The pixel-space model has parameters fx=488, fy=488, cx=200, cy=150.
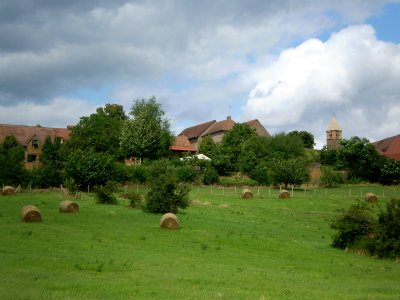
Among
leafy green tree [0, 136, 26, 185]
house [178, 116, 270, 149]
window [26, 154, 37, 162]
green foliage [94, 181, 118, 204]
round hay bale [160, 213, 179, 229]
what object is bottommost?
round hay bale [160, 213, 179, 229]

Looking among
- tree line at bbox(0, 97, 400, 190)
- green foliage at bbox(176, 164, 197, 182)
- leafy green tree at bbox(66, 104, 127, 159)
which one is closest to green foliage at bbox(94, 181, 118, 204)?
tree line at bbox(0, 97, 400, 190)

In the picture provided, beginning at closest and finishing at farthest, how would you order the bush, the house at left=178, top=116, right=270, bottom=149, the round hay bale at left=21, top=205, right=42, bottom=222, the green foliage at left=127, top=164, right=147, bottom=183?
1. the round hay bale at left=21, top=205, right=42, bottom=222
2. the green foliage at left=127, top=164, right=147, bottom=183
3. the bush
4. the house at left=178, top=116, right=270, bottom=149

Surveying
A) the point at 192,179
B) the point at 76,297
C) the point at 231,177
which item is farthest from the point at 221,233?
the point at 231,177

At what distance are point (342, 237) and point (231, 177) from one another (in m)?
61.1

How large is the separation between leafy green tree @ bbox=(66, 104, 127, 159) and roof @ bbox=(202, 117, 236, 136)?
32.5 metres

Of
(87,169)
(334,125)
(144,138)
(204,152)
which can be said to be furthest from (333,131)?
(87,169)

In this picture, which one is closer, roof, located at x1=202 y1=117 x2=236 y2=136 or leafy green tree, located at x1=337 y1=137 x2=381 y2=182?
leafy green tree, located at x1=337 y1=137 x2=381 y2=182

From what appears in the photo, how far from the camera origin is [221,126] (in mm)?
124500

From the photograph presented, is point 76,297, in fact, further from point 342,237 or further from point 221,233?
point 342,237

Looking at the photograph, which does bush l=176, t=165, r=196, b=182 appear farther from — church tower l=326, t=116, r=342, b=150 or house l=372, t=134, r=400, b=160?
church tower l=326, t=116, r=342, b=150

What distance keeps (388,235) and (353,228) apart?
1.93 metres

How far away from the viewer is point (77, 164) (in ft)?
191

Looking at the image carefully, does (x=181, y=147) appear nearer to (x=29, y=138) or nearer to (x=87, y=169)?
(x=29, y=138)

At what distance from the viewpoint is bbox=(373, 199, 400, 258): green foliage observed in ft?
80.1
